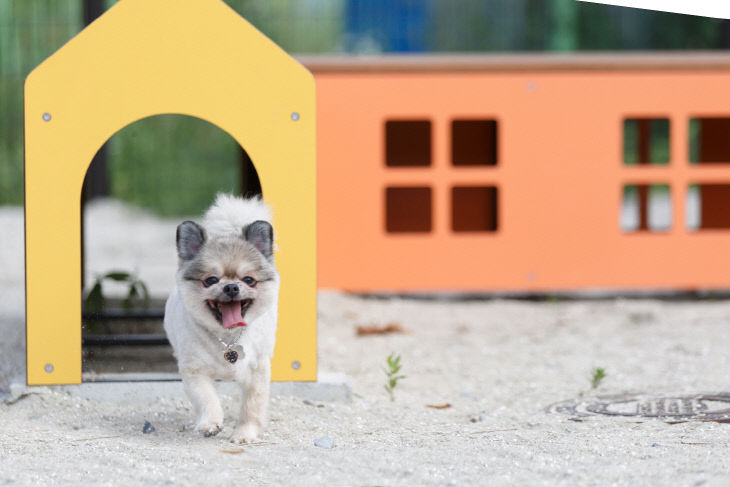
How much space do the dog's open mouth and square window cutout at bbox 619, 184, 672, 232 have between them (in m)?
5.50

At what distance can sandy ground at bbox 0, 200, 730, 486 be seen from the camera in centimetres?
284

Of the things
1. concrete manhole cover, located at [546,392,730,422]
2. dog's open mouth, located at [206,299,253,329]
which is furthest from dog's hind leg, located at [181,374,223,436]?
concrete manhole cover, located at [546,392,730,422]

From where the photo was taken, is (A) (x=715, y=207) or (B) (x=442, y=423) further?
(A) (x=715, y=207)

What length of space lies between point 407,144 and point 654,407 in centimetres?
433

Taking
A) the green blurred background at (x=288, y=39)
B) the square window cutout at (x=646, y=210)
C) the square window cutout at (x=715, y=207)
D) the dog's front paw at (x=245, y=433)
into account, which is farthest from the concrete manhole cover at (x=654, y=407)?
the green blurred background at (x=288, y=39)

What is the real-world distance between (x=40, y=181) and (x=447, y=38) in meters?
9.73

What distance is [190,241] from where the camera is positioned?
3262 millimetres

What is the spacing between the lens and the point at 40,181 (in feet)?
12.6

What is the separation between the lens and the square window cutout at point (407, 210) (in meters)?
7.73

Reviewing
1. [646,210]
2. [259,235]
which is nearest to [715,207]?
[646,210]

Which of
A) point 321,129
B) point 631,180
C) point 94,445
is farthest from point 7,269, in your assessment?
point 94,445

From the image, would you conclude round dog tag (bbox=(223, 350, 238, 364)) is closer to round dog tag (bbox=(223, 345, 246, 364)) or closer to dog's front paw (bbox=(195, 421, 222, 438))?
round dog tag (bbox=(223, 345, 246, 364))

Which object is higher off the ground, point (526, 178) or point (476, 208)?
point (526, 178)

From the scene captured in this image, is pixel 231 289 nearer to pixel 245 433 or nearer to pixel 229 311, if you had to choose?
pixel 229 311
